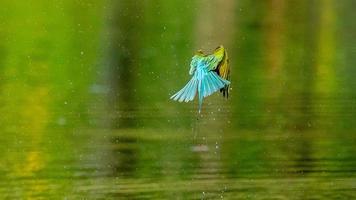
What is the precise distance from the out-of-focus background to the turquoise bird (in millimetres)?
1333

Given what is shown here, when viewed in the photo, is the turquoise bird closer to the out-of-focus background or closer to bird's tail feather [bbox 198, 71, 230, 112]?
bird's tail feather [bbox 198, 71, 230, 112]

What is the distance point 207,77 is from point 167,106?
5.36m

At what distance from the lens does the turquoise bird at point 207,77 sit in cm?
711

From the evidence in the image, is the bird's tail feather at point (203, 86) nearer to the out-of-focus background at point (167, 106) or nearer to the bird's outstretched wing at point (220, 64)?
the bird's outstretched wing at point (220, 64)

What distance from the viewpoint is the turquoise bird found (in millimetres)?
7109

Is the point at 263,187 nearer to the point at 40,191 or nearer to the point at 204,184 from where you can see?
the point at 204,184

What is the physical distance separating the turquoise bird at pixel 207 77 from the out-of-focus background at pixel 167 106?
1.33m

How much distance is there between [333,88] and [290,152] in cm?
367

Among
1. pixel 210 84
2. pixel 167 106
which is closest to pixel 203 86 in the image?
pixel 210 84

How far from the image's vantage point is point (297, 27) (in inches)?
794

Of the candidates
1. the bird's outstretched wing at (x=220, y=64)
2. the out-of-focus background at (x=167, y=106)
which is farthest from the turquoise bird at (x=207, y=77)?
the out-of-focus background at (x=167, y=106)

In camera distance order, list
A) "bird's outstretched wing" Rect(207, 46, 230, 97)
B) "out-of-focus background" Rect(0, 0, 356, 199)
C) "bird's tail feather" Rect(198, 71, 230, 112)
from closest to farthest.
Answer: "bird's tail feather" Rect(198, 71, 230, 112)
"bird's outstretched wing" Rect(207, 46, 230, 97)
"out-of-focus background" Rect(0, 0, 356, 199)

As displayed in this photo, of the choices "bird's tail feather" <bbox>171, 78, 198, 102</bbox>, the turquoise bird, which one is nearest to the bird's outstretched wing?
the turquoise bird

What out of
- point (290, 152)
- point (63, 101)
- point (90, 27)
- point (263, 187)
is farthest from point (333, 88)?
point (90, 27)
